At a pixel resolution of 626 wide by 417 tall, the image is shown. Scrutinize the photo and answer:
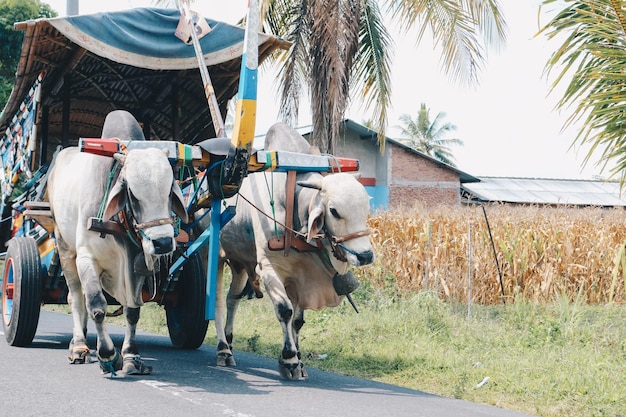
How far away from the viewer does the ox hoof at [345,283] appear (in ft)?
22.8

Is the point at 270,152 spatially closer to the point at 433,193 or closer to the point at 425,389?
Result: the point at 425,389

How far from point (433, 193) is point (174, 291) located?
21146 millimetres

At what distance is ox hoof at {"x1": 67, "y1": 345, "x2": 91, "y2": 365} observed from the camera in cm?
719

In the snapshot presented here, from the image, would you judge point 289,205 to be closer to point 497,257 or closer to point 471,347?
point 471,347

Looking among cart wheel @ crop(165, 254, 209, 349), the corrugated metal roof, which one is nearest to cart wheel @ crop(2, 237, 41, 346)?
cart wheel @ crop(165, 254, 209, 349)

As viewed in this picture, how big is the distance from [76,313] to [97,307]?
49.8 inches

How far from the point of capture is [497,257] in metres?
12.9

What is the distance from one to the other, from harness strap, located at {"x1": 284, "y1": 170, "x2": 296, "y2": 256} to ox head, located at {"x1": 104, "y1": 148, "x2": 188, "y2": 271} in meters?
1.17

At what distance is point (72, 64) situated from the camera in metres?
8.27

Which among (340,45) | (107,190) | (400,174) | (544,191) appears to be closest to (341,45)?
(340,45)

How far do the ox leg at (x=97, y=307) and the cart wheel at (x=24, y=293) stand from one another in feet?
4.96

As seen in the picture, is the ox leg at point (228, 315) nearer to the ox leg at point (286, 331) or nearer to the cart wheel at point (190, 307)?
the cart wheel at point (190, 307)

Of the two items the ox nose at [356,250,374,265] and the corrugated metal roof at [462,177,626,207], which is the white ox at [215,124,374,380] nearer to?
the ox nose at [356,250,374,265]

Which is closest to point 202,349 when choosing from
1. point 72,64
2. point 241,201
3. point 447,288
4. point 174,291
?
point 174,291
